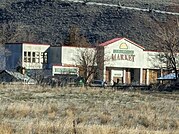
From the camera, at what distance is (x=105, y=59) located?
8706 centimetres

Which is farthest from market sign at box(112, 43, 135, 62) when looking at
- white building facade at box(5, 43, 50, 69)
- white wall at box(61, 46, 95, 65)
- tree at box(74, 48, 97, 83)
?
white building facade at box(5, 43, 50, 69)

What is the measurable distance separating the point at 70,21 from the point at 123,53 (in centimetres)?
3541

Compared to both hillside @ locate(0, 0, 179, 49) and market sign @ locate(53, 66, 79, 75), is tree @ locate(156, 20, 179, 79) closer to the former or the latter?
market sign @ locate(53, 66, 79, 75)

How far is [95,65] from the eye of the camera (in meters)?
80.7

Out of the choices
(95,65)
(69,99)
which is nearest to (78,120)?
(69,99)

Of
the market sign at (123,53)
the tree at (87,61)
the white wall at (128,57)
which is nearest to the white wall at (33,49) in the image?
the tree at (87,61)

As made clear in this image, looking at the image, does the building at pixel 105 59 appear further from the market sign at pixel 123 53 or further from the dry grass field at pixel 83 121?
the dry grass field at pixel 83 121

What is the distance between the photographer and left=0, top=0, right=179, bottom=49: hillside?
4668 inches

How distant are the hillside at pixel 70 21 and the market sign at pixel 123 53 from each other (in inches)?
893

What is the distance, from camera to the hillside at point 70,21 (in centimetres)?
11856

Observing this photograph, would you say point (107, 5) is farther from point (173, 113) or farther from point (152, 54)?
point (173, 113)

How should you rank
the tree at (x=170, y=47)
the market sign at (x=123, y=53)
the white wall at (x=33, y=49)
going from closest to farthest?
the tree at (x=170, y=47)
the white wall at (x=33, y=49)
the market sign at (x=123, y=53)

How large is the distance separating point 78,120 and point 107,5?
112 m

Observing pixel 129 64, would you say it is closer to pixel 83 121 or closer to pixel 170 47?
pixel 170 47
